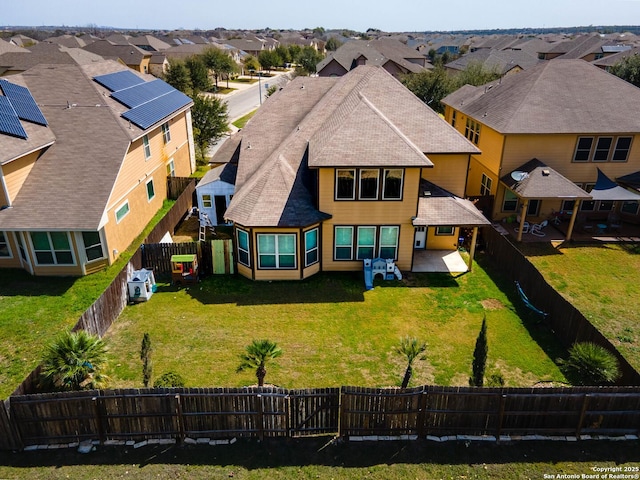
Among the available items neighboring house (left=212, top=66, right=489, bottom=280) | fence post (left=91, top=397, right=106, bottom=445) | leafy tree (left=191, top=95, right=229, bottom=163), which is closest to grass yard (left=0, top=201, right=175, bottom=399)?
fence post (left=91, top=397, right=106, bottom=445)

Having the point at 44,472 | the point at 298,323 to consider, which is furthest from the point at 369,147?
the point at 44,472

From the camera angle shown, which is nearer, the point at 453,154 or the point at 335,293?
the point at 335,293

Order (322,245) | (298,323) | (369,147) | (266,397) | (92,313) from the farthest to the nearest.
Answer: (322,245)
(369,147)
(298,323)
(92,313)
(266,397)

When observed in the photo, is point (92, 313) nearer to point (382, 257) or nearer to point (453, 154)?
point (382, 257)

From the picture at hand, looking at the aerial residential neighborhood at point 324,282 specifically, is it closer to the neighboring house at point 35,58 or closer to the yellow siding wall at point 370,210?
the yellow siding wall at point 370,210

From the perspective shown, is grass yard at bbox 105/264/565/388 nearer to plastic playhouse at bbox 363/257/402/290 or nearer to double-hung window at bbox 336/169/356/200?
plastic playhouse at bbox 363/257/402/290

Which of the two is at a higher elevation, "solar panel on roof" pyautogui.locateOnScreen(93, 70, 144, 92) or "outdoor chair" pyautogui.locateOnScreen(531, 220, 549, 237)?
"solar panel on roof" pyautogui.locateOnScreen(93, 70, 144, 92)
